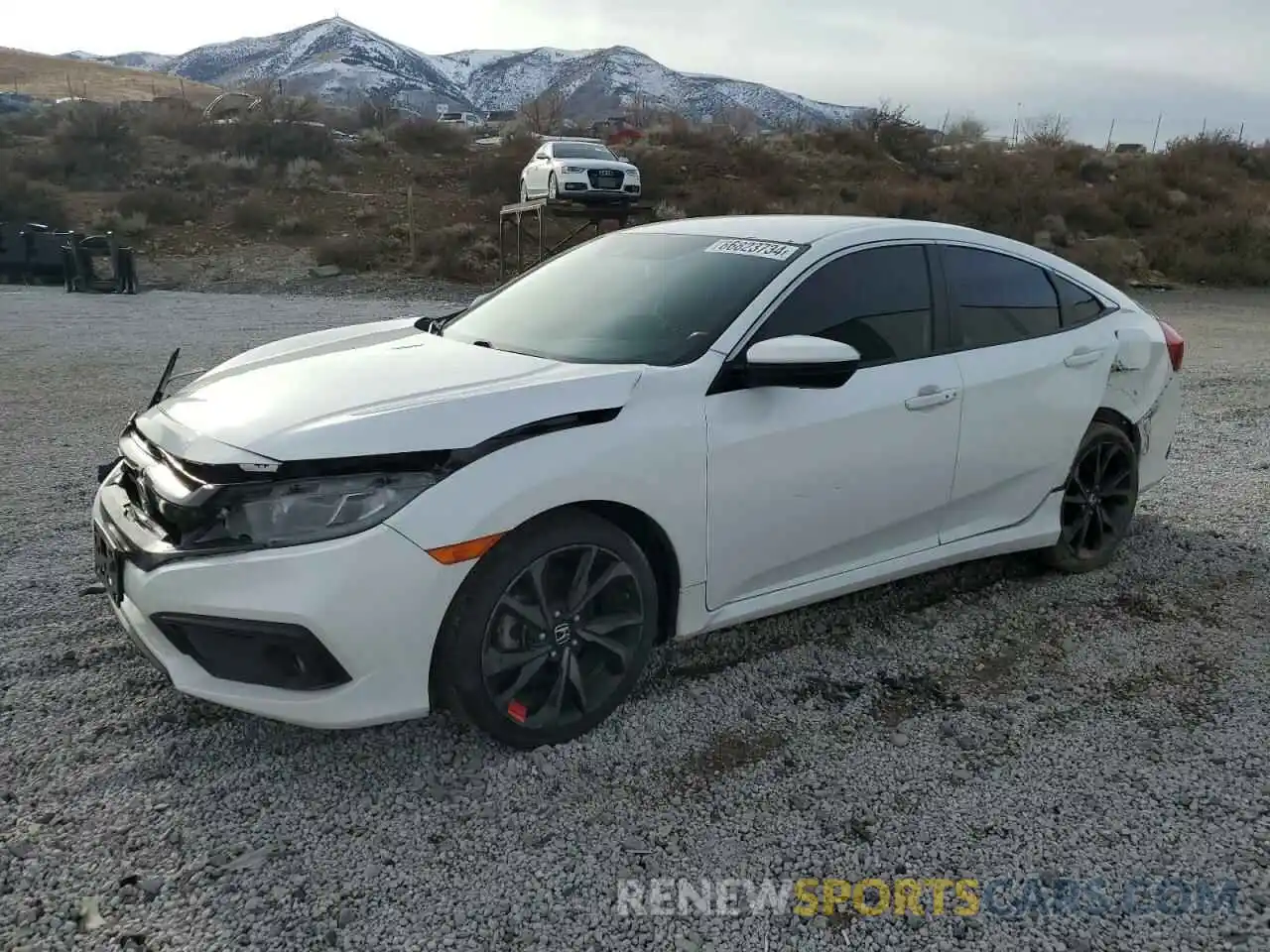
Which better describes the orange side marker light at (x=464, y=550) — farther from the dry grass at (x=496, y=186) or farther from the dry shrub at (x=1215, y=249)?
the dry shrub at (x=1215, y=249)

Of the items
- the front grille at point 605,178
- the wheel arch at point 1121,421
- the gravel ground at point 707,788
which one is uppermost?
the front grille at point 605,178

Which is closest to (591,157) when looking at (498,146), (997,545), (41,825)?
(498,146)

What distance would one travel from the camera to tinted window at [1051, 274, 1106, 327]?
4512 mm

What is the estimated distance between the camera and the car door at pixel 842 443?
3273 millimetres

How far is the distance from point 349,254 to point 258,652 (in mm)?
22126

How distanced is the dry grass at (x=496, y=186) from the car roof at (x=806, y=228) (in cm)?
1917

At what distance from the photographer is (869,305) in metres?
3.78

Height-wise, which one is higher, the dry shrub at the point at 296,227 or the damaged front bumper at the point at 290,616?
the damaged front bumper at the point at 290,616

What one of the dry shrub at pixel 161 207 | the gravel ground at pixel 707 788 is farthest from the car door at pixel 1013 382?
the dry shrub at pixel 161 207

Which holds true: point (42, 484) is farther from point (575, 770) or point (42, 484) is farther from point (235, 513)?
point (575, 770)

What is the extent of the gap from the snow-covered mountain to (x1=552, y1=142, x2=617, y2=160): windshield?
5395 inches

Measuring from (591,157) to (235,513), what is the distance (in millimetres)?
21330

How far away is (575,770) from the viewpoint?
117 inches

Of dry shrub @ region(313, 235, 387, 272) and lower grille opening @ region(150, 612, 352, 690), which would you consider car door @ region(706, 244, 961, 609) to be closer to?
lower grille opening @ region(150, 612, 352, 690)
